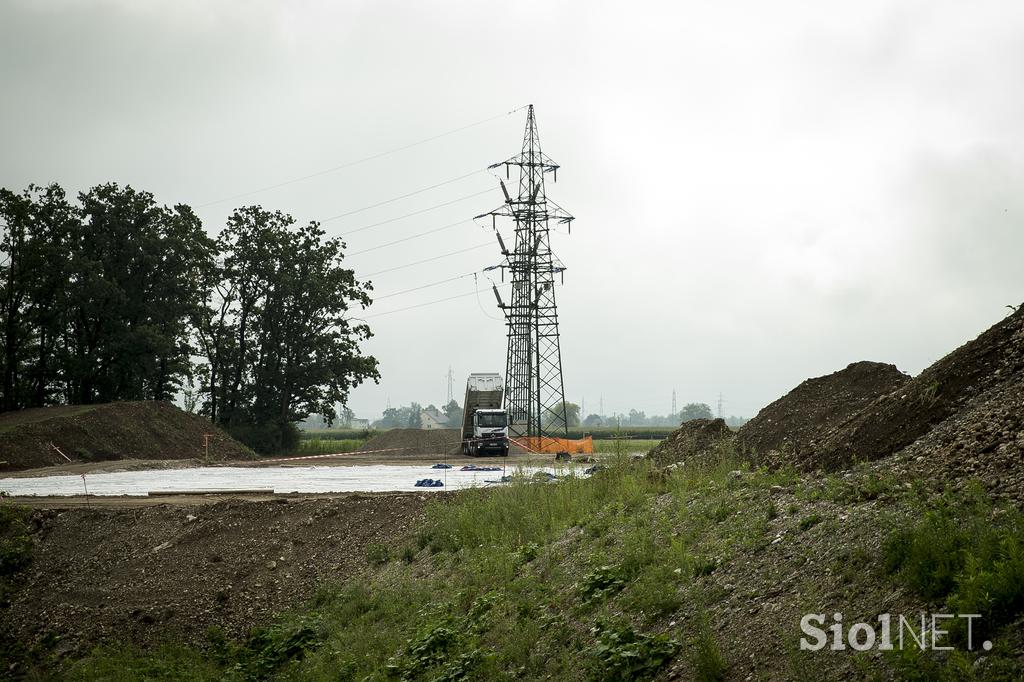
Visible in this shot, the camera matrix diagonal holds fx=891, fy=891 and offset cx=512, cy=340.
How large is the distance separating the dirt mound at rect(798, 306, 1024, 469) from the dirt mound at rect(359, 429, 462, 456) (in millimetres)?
47245

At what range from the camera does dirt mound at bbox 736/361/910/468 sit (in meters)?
19.9

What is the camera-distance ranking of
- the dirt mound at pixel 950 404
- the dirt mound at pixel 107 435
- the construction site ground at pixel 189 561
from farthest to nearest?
the dirt mound at pixel 107 435 < the construction site ground at pixel 189 561 < the dirt mound at pixel 950 404

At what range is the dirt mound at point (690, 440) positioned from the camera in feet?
→ 70.9

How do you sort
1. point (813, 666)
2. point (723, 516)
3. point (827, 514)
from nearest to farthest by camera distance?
point (813, 666)
point (827, 514)
point (723, 516)

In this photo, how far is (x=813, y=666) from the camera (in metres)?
7.57

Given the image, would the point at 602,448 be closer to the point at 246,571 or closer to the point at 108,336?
the point at 246,571

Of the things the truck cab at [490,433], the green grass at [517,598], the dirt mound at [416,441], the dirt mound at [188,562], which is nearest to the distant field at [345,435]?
the dirt mound at [416,441]

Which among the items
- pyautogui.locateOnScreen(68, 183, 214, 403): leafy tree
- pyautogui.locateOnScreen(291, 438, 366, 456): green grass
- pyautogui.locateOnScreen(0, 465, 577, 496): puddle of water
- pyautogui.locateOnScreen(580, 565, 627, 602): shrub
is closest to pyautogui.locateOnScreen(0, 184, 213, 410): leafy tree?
pyautogui.locateOnScreen(68, 183, 214, 403): leafy tree

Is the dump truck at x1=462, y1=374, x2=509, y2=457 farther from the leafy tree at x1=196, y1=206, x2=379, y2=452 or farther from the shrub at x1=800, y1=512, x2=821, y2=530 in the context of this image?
the shrub at x1=800, y1=512, x2=821, y2=530

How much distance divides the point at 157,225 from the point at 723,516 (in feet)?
176

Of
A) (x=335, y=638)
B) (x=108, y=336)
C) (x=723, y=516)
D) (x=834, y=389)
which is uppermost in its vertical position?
(x=108, y=336)

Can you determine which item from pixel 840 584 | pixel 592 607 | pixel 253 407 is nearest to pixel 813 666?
pixel 840 584

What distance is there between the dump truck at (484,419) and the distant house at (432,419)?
4335cm

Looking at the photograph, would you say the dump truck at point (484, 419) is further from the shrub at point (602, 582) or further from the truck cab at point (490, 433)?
the shrub at point (602, 582)
